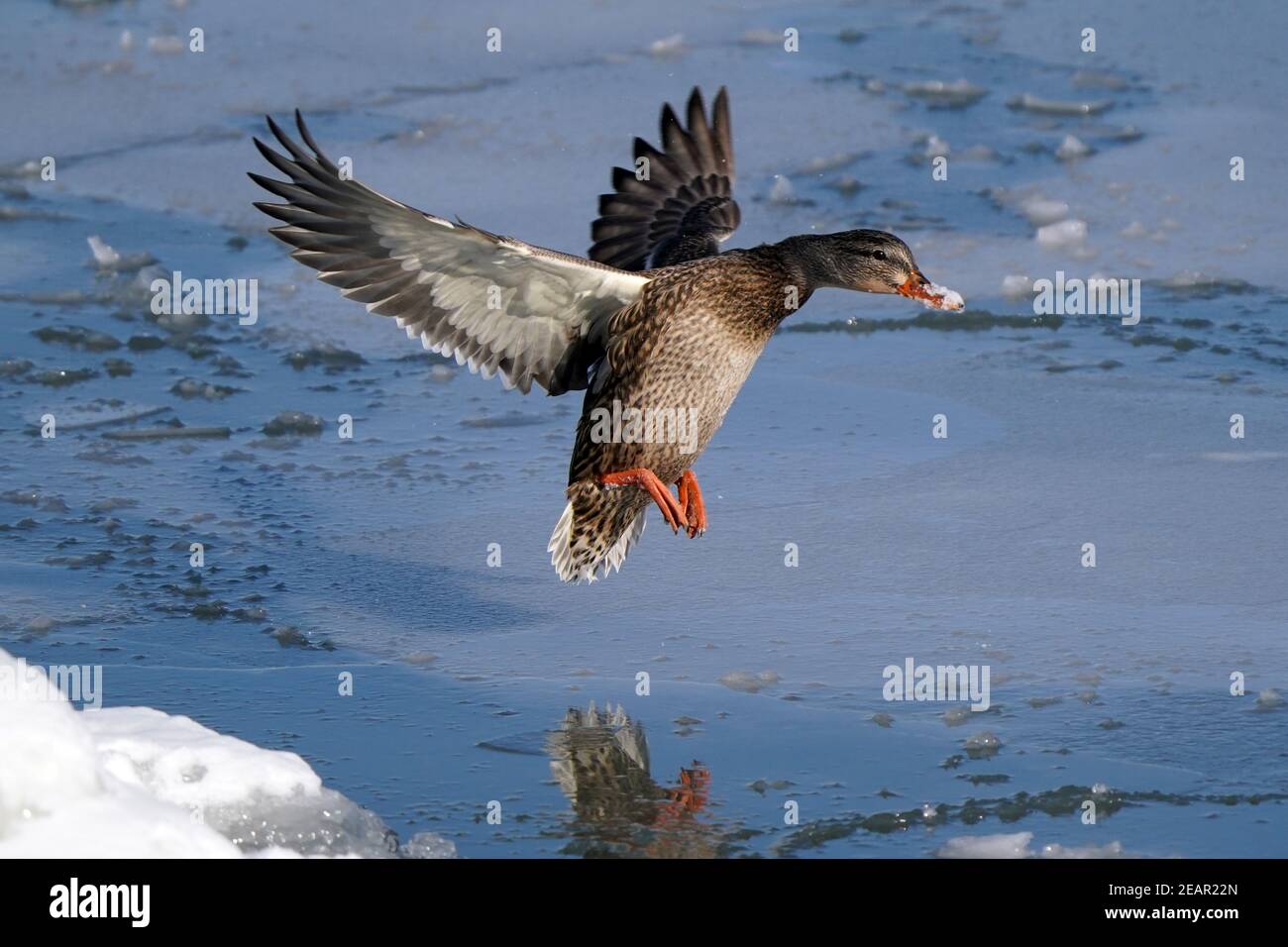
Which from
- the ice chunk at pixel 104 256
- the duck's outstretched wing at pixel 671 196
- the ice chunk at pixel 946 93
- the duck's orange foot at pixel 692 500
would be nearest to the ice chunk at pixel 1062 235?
the ice chunk at pixel 946 93

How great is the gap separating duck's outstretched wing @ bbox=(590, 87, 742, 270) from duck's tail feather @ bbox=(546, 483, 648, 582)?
104cm

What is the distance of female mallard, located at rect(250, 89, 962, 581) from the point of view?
5.57 m

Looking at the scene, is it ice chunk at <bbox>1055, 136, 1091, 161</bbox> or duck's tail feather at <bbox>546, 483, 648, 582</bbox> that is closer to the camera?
duck's tail feather at <bbox>546, 483, 648, 582</bbox>

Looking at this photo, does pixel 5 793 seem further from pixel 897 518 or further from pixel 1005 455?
pixel 1005 455

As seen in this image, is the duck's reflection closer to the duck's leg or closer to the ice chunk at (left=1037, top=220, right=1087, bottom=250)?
the duck's leg

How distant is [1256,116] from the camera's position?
32.4 ft

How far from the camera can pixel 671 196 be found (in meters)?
6.95

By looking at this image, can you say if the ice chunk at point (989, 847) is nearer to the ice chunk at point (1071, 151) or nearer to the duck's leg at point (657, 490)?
the duck's leg at point (657, 490)

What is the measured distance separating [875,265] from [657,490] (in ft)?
3.02

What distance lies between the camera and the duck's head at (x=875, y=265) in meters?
5.76

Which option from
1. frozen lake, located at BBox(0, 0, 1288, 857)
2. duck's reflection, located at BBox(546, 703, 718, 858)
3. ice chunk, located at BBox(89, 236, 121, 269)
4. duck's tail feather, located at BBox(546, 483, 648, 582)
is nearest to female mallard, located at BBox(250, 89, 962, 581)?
duck's tail feather, located at BBox(546, 483, 648, 582)
